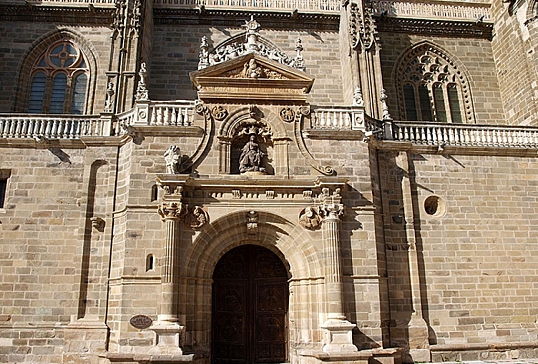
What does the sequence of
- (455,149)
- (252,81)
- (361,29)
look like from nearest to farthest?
(252,81)
(455,149)
(361,29)

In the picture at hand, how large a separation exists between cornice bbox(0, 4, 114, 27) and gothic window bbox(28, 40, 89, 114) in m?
0.93

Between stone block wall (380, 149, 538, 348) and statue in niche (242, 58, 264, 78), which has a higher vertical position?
statue in niche (242, 58, 264, 78)

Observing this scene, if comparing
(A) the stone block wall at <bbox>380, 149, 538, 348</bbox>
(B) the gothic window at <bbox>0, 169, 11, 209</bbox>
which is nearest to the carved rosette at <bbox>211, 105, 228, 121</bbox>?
(A) the stone block wall at <bbox>380, 149, 538, 348</bbox>

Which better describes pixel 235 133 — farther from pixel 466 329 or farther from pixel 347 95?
pixel 466 329

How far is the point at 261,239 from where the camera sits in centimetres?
1188

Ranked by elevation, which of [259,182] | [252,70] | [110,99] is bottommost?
[259,182]

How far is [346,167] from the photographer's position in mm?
12320

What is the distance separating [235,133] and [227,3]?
788 cm

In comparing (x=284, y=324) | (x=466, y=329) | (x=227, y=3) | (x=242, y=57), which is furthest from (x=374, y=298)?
(x=227, y=3)

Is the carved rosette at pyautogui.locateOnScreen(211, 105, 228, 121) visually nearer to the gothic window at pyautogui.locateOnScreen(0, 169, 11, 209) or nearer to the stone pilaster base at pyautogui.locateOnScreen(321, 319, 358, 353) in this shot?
the stone pilaster base at pyautogui.locateOnScreen(321, 319, 358, 353)

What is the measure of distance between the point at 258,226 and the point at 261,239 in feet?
1.49

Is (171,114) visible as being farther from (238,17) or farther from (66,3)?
(66,3)

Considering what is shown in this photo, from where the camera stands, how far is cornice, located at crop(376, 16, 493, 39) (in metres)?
18.1

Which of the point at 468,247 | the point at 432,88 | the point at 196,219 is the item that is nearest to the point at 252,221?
the point at 196,219
